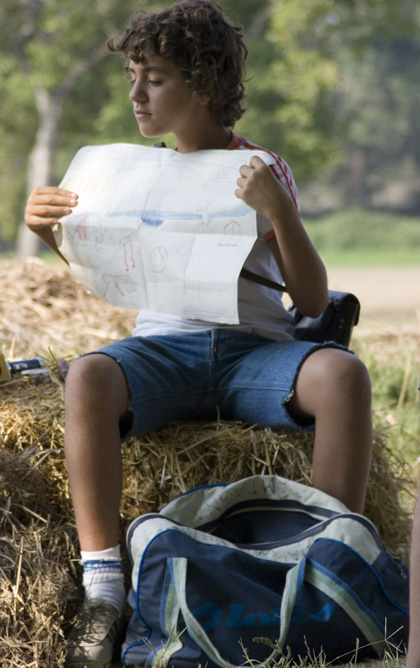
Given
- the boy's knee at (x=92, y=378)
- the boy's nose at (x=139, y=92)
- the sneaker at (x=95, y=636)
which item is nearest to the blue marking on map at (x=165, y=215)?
the boy's nose at (x=139, y=92)

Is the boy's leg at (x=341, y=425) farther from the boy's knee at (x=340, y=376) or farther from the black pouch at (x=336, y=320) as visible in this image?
the black pouch at (x=336, y=320)

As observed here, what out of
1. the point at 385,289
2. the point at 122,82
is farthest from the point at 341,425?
the point at 122,82

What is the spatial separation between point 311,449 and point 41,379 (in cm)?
80

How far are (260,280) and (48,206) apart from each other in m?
0.58

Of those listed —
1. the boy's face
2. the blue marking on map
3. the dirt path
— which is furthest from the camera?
the dirt path

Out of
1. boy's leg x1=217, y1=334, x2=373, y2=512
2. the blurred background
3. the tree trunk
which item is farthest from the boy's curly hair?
the tree trunk

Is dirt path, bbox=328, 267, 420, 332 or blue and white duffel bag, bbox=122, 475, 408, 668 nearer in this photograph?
blue and white duffel bag, bbox=122, 475, 408, 668

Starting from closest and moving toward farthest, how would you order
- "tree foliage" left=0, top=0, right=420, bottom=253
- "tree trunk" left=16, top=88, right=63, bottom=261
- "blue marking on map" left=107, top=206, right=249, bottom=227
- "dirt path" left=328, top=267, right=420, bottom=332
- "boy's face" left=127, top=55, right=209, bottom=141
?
"blue marking on map" left=107, top=206, right=249, bottom=227 → "boy's face" left=127, top=55, right=209, bottom=141 → "dirt path" left=328, top=267, right=420, bottom=332 → "tree foliage" left=0, top=0, right=420, bottom=253 → "tree trunk" left=16, top=88, right=63, bottom=261

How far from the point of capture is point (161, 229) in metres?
2.09

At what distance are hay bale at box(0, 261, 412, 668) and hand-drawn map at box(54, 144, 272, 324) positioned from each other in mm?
318

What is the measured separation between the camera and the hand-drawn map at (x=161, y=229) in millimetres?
2012

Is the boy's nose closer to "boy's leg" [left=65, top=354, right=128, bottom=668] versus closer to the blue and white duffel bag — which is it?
"boy's leg" [left=65, top=354, right=128, bottom=668]

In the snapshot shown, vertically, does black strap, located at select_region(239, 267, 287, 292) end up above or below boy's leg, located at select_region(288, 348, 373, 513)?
above

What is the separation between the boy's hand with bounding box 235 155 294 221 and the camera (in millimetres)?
1943
